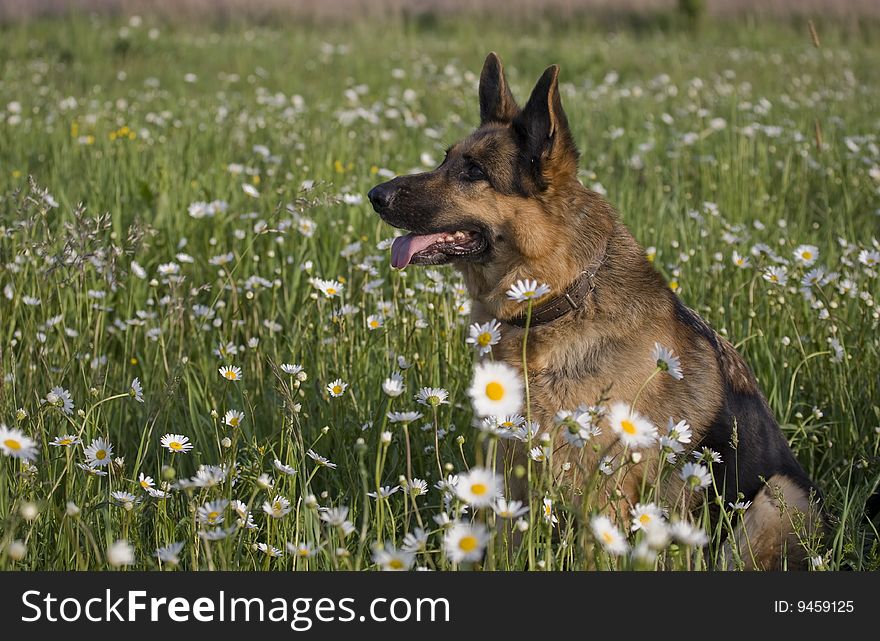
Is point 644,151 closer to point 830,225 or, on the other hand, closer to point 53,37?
point 830,225

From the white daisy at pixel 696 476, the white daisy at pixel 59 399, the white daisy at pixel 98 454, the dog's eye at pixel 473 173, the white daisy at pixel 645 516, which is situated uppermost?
the dog's eye at pixel 473 173

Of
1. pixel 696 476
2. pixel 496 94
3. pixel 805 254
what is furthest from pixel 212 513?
pixel 805 254

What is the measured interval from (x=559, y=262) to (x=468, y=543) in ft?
5.97

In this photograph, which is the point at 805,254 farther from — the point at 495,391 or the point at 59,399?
the point at 59,399

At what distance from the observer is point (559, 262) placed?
342cm

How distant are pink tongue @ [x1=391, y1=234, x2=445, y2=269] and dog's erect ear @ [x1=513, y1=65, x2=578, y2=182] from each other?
1.58 feet

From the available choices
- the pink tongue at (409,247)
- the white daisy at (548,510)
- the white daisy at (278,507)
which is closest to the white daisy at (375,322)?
the pink tongue at (409,247)

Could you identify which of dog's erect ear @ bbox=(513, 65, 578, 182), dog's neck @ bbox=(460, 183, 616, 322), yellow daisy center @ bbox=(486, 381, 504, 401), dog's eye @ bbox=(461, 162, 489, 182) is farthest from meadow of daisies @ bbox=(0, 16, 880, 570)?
dog's erect ear @ bbox=(513, 65, 578, 182)

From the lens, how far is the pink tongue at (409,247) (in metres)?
3.56

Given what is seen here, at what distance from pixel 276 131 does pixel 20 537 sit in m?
5.09

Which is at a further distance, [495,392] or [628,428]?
[628,428]

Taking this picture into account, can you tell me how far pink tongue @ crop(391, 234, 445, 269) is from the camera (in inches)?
140

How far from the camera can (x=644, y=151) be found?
22.7 feet

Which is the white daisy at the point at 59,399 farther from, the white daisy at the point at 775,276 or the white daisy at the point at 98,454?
the white daisy at the point at 775,276
